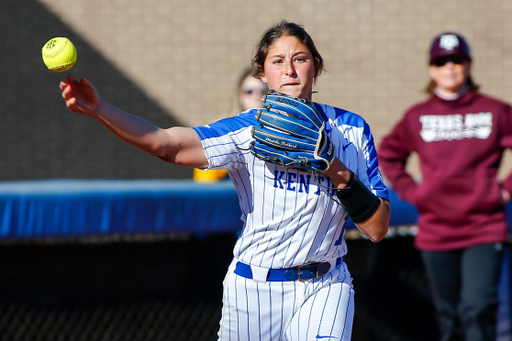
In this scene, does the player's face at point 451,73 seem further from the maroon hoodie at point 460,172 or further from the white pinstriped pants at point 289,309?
the white pinstriped pants at point 289,309

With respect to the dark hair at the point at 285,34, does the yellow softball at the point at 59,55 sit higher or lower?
lower

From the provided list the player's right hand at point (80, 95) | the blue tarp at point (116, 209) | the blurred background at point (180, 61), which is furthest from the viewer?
the blurred background at point (180, 61)

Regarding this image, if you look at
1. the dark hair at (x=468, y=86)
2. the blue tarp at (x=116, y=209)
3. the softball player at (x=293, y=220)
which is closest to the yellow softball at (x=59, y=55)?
the softball player at (x=293, y=220)

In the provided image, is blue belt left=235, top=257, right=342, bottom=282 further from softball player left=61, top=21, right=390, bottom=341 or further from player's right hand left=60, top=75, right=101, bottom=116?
player's right hand left=60, top=75, right=101, bottom=116

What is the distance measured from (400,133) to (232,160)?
2139mm

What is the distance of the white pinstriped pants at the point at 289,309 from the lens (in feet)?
6.88

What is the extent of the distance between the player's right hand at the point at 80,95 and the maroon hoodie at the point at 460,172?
8.11 ft

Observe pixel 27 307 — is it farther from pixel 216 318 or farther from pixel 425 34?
pixel 425 34

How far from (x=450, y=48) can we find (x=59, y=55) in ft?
8.69

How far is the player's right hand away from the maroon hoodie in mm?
2472

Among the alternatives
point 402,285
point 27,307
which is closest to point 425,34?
point 402,285

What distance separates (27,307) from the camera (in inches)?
138

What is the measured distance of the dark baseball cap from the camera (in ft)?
12.0

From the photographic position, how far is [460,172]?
3584 millimetres
